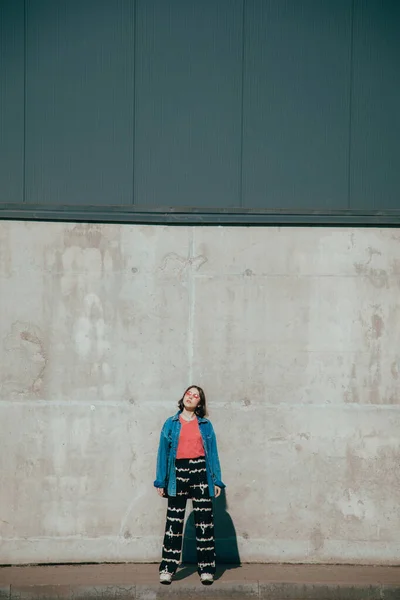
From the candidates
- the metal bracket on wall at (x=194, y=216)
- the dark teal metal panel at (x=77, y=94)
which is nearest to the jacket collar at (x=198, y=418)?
the metal bracket on wall at (x=194, y=216)

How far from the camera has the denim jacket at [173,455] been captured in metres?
8.12

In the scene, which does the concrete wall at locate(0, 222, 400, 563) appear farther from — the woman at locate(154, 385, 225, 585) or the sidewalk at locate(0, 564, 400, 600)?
the woman at locate(154, 385, 225, 585)

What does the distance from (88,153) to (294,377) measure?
9.73 feet

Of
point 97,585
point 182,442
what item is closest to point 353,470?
point 182,442

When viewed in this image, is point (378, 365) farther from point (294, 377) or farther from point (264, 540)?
point (264, 540)

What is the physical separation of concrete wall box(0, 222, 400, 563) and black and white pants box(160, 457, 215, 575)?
25.4 inches

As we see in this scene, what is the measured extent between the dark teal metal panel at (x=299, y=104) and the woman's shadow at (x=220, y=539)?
121 inches

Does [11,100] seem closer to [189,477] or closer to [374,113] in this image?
[374,113]

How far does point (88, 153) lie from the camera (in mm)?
8867

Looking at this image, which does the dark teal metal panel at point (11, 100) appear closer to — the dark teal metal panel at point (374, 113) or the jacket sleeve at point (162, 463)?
the jacket sleeve at point (162, 463)

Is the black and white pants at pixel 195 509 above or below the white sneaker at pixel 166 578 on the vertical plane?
above

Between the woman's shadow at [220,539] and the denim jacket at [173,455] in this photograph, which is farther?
the woman's shadow at [220,539]

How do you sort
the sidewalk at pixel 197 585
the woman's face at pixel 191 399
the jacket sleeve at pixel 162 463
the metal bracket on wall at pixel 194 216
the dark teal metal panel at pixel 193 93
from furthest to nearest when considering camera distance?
the dark teal metal panel at pixel 193 93 → the metal bracket on wall at pixel 194 216 → the woman's face at pixel 191 399 → the jacket sleeve at pixel 162 463 → the sidewalk at pixel 197 585

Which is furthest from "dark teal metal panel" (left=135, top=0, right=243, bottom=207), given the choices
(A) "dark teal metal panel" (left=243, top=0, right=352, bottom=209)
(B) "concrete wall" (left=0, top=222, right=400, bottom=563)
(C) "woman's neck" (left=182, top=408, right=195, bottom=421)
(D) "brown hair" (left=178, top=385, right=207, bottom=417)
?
(C) "woman's neck" (left=182, top=408, right=195, bottom=421)
